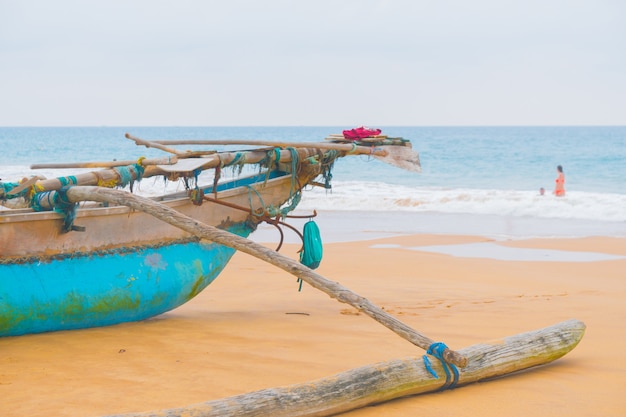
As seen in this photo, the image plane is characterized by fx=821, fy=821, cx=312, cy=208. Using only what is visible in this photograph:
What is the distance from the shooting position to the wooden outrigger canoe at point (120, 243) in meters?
4.58

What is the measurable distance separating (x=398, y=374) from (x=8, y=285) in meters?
2.21

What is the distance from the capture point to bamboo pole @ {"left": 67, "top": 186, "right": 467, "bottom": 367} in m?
3.84

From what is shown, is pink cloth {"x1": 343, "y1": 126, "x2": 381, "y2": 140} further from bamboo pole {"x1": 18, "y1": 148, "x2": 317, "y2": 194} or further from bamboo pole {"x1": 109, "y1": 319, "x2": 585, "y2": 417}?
bamboo pole {"x1": 109, "y1": 319, "x2": 585, "y2": 417}

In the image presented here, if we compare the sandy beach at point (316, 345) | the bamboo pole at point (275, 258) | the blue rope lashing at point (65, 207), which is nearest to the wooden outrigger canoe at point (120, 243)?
the blue rope lashing at point (65, 207)

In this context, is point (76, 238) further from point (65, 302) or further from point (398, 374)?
point (398, 374)

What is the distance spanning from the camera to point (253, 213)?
5.67 metres

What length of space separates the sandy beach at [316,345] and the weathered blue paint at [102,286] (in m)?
0.09

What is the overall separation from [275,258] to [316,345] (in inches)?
42.2

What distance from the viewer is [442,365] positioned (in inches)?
154

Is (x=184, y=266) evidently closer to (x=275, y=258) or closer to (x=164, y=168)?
(x=164, y=168)

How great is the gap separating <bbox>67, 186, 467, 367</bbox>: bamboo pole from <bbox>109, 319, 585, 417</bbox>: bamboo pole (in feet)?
0.39

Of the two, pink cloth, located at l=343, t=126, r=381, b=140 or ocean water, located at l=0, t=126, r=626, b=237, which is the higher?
pink cloth, located at l=343, t=126, r=381, b=140

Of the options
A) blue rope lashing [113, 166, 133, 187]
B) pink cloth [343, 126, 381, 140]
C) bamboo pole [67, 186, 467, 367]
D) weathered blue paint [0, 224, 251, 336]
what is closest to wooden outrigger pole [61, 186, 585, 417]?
bamboo pole [67, 186, 467, 367]

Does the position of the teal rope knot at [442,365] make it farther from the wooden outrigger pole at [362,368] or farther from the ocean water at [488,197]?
the ocean water at [488,197]
